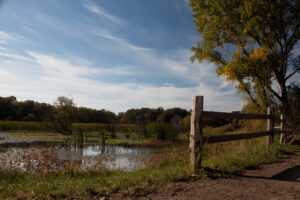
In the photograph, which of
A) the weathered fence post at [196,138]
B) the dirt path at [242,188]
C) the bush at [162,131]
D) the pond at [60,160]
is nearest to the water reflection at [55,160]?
the pond at [60,160]

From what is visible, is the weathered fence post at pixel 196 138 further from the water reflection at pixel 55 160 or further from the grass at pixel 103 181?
the water reflection at pixel 55 160

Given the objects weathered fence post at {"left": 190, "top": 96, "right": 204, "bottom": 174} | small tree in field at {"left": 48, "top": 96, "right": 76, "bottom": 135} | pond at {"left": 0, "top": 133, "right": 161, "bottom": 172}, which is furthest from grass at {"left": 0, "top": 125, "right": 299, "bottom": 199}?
small tree in field at {"left": 48, "top": 96, "right": 76, "bottom": 135}

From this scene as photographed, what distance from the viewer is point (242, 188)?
13.0ft

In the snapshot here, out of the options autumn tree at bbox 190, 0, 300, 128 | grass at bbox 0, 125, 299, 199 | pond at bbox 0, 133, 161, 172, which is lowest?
pond at bbox 0, 133, 161, 172

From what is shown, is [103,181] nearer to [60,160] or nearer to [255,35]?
[60,160]

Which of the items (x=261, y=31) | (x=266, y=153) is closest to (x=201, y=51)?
(x=261, y=31)

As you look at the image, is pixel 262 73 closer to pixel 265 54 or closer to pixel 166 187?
pixel 265 54

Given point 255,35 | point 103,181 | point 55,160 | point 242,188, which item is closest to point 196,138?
point 242,188

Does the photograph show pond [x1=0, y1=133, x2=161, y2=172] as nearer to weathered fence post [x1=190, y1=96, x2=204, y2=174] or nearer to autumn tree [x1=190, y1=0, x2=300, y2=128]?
weathered fence post [x1=190, y1=96, x2=204, y2=174]

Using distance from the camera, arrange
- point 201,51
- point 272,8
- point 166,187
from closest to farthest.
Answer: point 166,187 < point 272,8 < point 201,51

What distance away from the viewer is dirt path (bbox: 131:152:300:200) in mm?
3521

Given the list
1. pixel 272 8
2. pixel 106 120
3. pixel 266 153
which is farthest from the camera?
pixel 106 120

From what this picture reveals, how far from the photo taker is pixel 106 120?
19.1m

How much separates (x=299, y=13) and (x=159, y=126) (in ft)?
33.6
